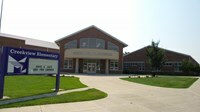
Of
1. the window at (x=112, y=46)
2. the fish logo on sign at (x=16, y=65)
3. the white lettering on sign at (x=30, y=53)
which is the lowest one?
the fish logo on sign at (x=16, y=65)

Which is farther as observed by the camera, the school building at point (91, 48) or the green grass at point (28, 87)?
the school building at point (91, 48)

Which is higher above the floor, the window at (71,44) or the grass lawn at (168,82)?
the window at (71,44)

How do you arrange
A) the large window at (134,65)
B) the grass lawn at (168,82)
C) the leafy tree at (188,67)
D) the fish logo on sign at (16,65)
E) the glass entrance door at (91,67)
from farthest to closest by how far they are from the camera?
1. the large window at (134,65)
2. the leafy tree at (188,67)
3. the glass entrance door at (91,67)
4. the grass lawn at (168,82)
5. the fish logo on sign at (16,65)

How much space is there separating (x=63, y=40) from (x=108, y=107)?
131 ft

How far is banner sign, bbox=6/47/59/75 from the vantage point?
Result: 1023 centimetres

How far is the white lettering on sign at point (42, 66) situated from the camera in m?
11.6

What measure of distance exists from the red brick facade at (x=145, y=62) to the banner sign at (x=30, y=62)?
41504 mm

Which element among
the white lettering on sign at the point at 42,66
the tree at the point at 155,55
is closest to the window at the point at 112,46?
the tree at the point at 155,55

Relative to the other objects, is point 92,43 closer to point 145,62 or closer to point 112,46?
point 112,46

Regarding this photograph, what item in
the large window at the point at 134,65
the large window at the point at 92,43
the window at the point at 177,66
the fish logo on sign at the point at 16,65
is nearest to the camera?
the fish logo on sign at the point at 16,65

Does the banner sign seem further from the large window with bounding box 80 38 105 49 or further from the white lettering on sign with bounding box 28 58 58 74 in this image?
the large window with bounding box 80 38 105 49

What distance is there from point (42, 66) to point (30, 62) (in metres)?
1.05

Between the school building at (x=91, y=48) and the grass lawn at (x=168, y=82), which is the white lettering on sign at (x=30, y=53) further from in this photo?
the school building at (x=91, y=48)

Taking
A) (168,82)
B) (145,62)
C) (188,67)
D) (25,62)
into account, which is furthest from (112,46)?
(25,62)
